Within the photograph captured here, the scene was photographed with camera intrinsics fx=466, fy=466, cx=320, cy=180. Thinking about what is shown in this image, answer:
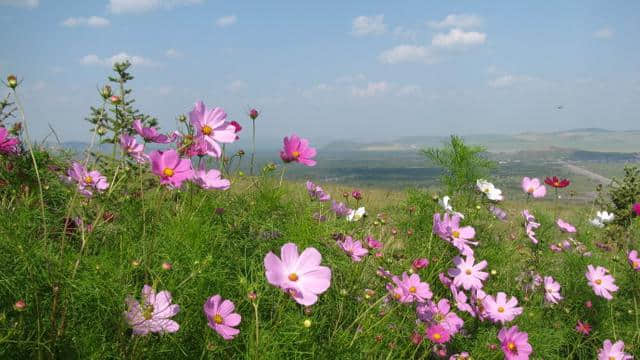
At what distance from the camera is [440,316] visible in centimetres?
191

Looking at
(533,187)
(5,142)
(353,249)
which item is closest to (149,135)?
(5,142)

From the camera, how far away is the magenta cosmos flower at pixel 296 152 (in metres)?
2.01

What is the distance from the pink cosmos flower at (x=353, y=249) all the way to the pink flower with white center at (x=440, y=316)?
0.33 m

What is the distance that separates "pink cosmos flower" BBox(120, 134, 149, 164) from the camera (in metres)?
1.50

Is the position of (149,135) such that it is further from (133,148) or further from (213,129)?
(213,129)

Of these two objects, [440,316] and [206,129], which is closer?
[206,129]

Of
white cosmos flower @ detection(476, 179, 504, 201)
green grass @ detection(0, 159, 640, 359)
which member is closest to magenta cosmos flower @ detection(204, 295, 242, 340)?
green grass @ detection(0, 159, 640, 359)

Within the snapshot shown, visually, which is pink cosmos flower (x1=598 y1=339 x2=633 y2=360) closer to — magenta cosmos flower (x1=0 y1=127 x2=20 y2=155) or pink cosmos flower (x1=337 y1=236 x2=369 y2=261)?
pink cosmos flower (x1=337 y1=236 x2=369 y2=261)

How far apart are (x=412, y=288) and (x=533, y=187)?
6.57 feet

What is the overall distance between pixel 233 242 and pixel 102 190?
1.81 feet

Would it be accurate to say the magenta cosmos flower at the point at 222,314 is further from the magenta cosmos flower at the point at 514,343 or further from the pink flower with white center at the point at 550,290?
the pink flower with white center at the point at 550,290

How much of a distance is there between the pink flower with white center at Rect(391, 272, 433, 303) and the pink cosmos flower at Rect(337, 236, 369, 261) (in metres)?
0.17

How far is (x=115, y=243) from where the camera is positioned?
5.73 feet

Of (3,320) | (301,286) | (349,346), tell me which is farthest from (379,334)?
(3,320)
